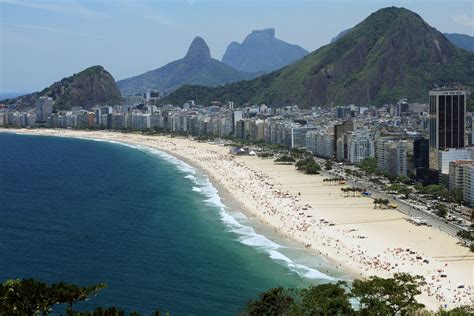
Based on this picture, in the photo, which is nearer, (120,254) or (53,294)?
(53,294)

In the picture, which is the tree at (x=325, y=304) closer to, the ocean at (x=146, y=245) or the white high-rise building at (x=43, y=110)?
the ocean at (x=146, y=245)

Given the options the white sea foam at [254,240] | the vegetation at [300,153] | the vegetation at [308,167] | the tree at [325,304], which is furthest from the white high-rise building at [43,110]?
the tree at [325,304]

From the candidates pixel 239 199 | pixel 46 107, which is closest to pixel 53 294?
pixel 239 199

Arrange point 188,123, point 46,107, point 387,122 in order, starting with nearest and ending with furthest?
point 387,122 → point 188,123 → point 46,107

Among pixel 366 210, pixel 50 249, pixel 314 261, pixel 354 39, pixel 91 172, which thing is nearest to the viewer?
pixel 314 261

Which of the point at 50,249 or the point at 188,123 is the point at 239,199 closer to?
the point at 50,249

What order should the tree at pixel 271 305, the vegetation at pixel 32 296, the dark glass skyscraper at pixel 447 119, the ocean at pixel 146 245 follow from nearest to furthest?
the vegetation at pixel 32 296 < the tree at pixel 271 305 < the ocean at pixel 146 245 < the dark glass skyscraper at pixel 447 119

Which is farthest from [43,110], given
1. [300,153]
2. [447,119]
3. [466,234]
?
[466,234]
